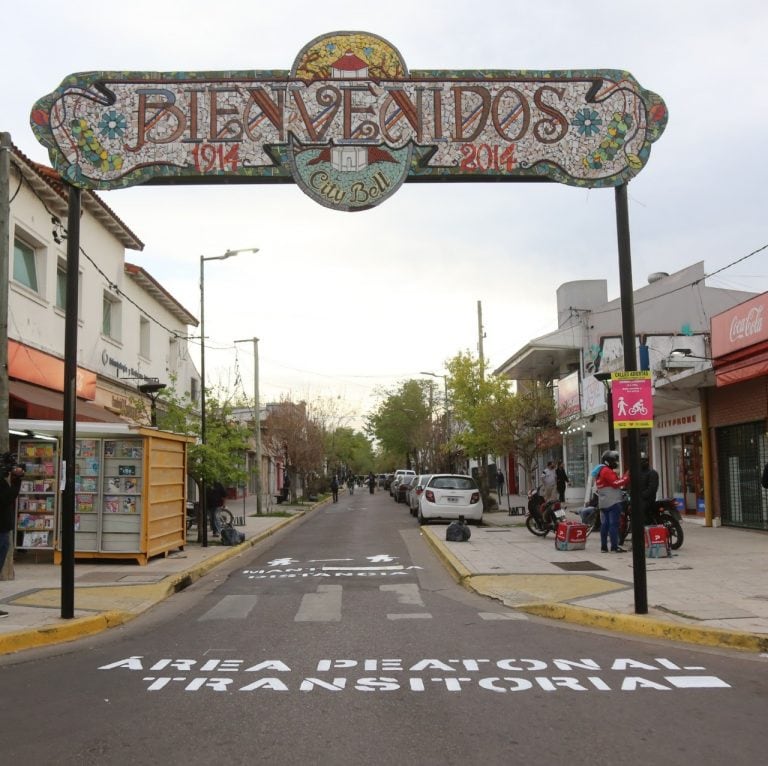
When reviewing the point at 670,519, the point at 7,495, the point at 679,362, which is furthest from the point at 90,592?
the point at 679,362

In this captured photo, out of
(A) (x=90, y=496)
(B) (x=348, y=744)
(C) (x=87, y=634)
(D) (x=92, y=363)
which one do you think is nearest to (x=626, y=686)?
(B) (x=348, y=744)

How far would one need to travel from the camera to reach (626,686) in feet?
20.3

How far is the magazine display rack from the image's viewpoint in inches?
573

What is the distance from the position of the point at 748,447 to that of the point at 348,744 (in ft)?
53.6

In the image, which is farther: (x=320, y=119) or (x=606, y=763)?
(x=320, y=119)

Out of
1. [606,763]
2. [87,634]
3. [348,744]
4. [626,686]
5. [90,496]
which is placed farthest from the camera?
[90,496]

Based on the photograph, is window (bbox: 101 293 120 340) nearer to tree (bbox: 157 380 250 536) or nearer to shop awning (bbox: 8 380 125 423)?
shop awning (bbox: 8 380 125 423)

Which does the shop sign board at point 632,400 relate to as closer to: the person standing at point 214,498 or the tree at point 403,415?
the person standing at point 214,498

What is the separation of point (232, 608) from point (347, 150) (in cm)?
567

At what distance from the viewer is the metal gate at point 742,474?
18.3 meters

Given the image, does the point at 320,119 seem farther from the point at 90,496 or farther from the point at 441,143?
the point at 90,496

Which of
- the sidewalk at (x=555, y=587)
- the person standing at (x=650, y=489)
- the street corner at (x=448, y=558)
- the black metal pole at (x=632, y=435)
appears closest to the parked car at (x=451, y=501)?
the street corner at (x=448, y=558)

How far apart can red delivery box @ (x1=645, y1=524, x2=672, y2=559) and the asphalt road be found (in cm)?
457

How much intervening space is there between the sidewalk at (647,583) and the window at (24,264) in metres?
10.9
